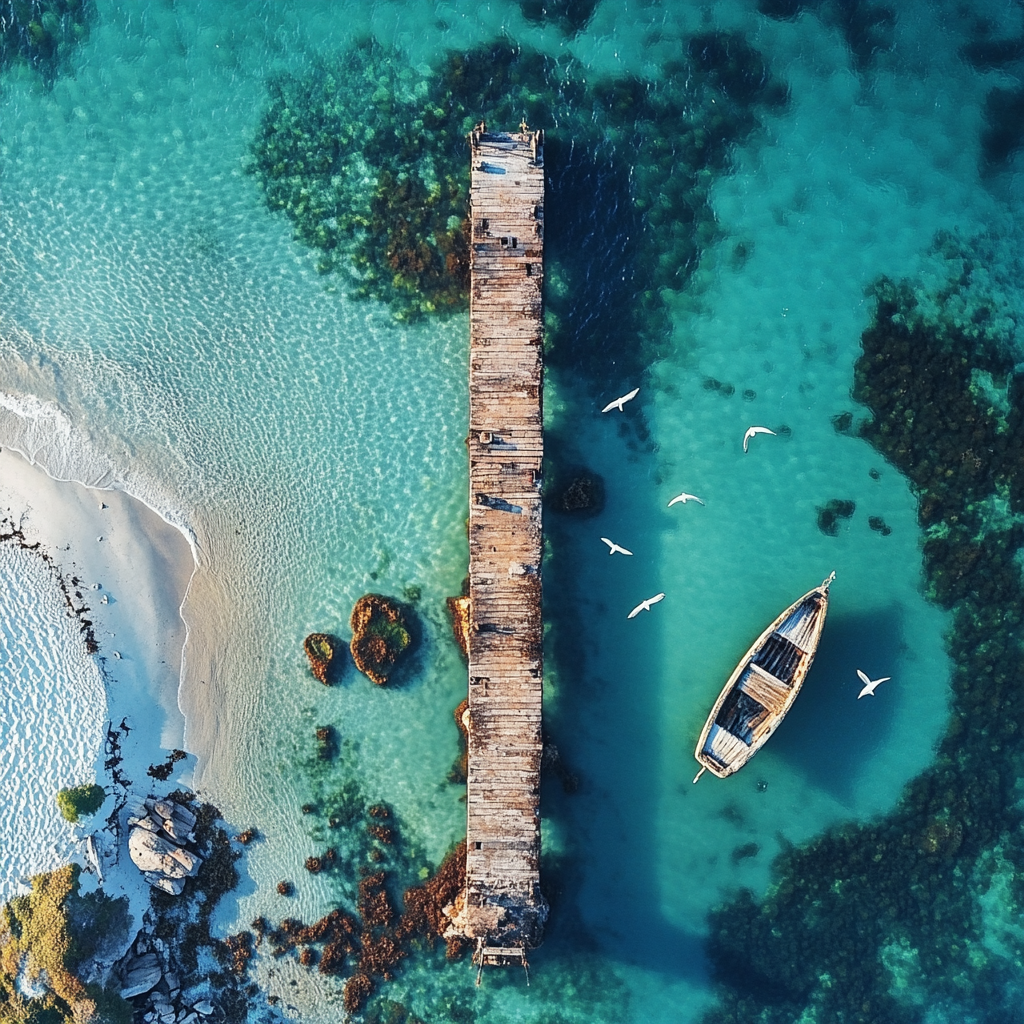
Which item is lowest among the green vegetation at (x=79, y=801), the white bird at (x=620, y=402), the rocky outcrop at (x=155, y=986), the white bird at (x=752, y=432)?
the rocky outcrop at (x=155, y=986)

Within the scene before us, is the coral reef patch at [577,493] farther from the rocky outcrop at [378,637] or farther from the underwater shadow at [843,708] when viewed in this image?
the underwater shadow at [843,708]

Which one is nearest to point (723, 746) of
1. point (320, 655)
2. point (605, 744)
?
point (605, 744)

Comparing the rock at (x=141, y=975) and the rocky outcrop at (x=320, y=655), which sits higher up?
the rocky outcrop at (x=320, y=655)

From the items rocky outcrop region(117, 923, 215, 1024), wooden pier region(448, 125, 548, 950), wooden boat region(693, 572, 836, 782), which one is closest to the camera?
wooden pier region(448, 125, 548, 950)

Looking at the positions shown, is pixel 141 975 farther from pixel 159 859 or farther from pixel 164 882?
pixel 159 859

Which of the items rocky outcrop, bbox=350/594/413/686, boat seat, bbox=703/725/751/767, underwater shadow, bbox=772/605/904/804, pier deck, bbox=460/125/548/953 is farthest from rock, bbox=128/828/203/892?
underwater shadow, bbox=772/605/904/804

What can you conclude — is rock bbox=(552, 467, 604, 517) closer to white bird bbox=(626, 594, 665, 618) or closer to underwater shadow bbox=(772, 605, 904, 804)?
white bird bbox=(626, 594, 665, 618)

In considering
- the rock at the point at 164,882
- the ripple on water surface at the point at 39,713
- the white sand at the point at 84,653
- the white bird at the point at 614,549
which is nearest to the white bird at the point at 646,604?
the white bird at the point at 614,549
